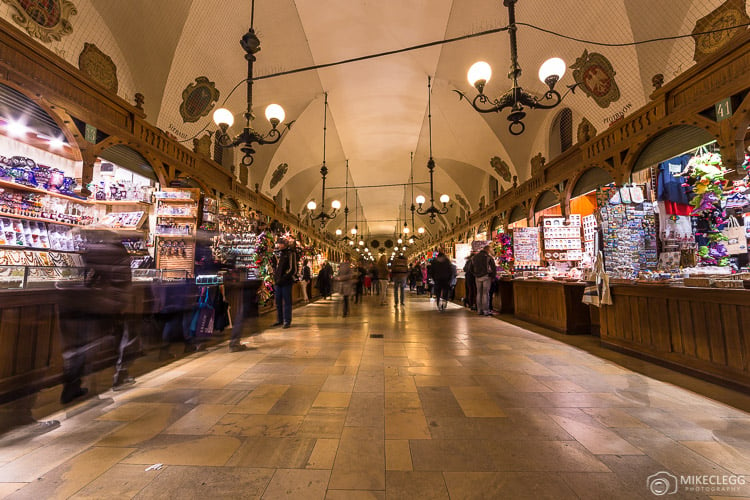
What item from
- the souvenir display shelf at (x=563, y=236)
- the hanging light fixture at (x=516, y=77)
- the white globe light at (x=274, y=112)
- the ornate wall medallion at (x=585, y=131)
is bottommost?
the souvenir display shelf at (x=563, y=236)

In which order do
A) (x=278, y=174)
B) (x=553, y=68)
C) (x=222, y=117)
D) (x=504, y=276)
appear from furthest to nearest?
(x=278, y=174), (x=504, y=276), (x=222, y=117), (x=553, y=68)

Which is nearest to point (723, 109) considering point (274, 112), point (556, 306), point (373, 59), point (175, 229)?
point (556, 306)

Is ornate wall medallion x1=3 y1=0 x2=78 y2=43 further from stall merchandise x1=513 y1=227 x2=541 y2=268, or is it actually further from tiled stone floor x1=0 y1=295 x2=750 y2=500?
stall merchandise x1=513 y1=227 x2=541 y2=268

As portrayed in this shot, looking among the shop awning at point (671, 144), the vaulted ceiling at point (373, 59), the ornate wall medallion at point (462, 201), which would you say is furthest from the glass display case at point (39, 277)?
the ornate wall medallion at point (462, 201)

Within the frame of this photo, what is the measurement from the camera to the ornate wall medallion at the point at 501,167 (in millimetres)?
9858

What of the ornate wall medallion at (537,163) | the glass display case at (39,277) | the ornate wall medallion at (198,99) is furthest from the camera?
the ornate wall medallion at (537,163)

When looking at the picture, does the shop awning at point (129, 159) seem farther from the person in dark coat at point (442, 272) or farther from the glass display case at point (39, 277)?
the person in dark coat at point (442, 272)

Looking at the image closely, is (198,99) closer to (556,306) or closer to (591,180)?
(556,306)

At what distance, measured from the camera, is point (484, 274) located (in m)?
6.91

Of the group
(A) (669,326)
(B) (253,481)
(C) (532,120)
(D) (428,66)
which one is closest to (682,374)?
(A) (669,326)

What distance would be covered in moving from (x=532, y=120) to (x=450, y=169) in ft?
17.4

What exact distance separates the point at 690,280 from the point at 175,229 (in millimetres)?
6640

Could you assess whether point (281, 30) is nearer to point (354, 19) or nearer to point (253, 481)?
point (354, 19)

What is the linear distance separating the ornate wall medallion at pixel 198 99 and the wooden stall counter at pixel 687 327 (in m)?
7.68
